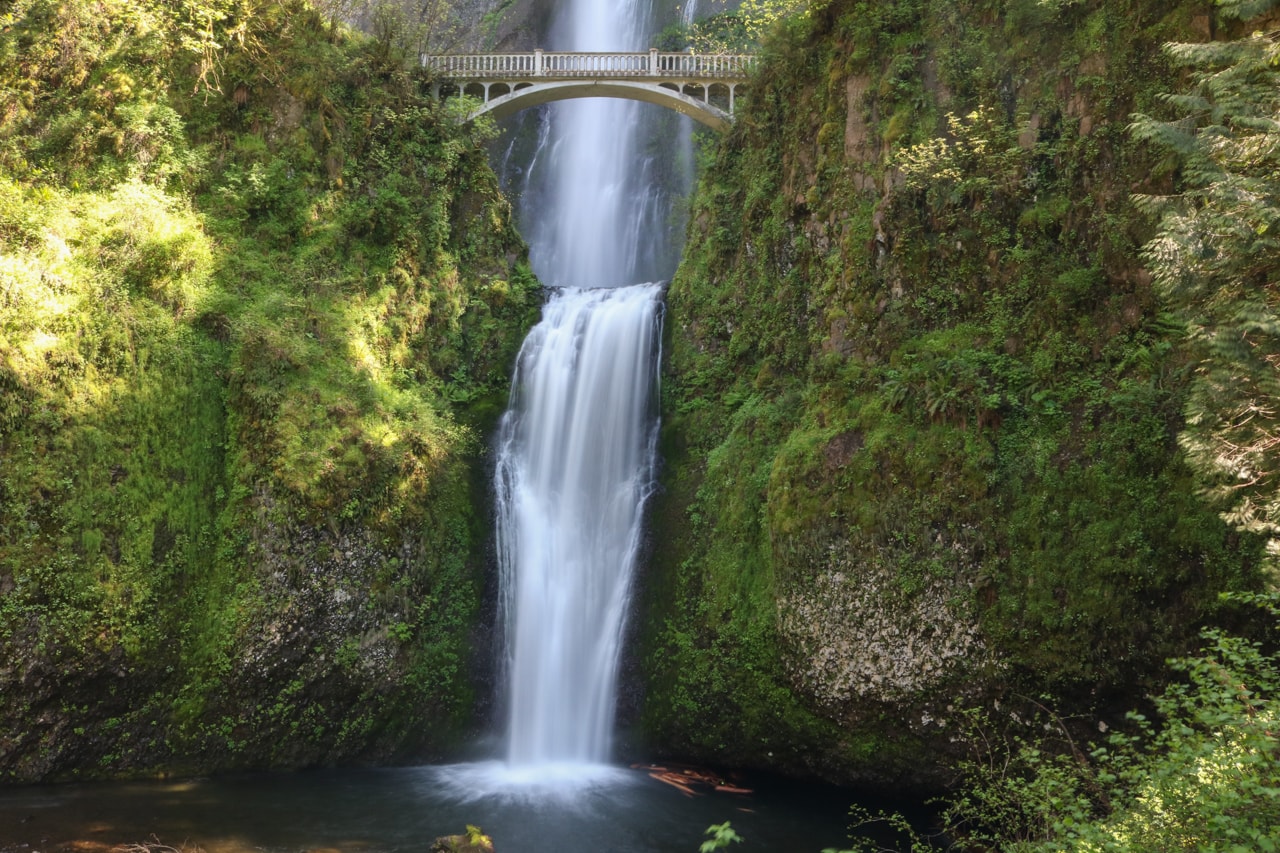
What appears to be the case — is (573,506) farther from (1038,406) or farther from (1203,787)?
(1203,787)

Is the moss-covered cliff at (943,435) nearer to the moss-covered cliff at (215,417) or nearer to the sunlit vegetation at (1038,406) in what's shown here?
the sunlit vegetation at (1038,406)

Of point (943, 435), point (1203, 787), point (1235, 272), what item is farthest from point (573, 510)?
point (1203, 787)

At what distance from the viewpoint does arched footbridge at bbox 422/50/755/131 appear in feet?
63.1

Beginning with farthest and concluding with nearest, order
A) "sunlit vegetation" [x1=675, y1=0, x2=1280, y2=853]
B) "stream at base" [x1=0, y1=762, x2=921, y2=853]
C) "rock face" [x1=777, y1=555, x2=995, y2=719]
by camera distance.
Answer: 1. "rock face" [x1=777, y1=555, x2=995, y2=719]
2. "stream at base" [x1=0, y1=762, x2=921, y2=853]
3. "sunlit vegetation" [x1=675, y1=0, x2=1280, y2=853]

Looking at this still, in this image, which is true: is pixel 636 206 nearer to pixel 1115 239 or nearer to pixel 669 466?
pixel 669 466

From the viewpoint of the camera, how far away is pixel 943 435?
9.97 meters

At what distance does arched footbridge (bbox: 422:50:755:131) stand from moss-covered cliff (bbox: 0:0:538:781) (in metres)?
5.16

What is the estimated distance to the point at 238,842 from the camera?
848cm

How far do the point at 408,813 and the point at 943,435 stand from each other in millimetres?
7539

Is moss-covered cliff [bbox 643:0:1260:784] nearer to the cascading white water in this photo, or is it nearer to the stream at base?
the cascading white water

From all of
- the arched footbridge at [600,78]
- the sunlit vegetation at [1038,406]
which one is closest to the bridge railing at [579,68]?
the arched footbridge at [600,78]

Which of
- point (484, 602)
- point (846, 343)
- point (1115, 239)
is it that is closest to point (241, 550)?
point (484, 602)

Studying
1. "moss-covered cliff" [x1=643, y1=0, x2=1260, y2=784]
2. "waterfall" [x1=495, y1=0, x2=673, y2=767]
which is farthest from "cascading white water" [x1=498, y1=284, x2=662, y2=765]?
"moss-covered cliff" [x1=643, y1=0, x2=1260, y2=784]

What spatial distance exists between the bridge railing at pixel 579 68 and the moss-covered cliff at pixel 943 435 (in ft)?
20.8
